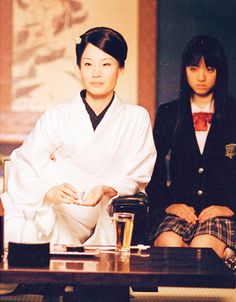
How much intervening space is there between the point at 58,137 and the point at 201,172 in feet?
2.82

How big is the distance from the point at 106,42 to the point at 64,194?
969mm

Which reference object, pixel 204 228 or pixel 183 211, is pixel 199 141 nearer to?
pixel 183 211

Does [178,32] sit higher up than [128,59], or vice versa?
[178,32]

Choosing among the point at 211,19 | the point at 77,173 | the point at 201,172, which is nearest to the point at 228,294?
the point at 201,172

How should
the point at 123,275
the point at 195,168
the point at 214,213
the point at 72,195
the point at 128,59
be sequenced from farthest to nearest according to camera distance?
the point at 128,59 < the point at 195,168 < the point at 214,213 < the point at 72,195 < the point at 123,275

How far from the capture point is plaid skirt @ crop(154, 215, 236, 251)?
381 centimetres

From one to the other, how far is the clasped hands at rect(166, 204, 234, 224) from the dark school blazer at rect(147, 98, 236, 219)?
0.35 feet

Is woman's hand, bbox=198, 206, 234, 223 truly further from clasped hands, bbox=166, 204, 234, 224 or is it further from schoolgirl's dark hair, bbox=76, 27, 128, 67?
schoolgirl's dark hair, bbox=76, 27, 128, 67

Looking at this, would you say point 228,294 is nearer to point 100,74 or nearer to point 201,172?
point 201,172

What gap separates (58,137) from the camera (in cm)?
400

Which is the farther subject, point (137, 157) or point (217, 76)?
point (217, 76)

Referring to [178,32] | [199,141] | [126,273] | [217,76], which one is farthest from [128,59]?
[126,273]

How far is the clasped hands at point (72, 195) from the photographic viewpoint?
11.5 ft

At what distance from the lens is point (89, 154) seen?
3.94m
